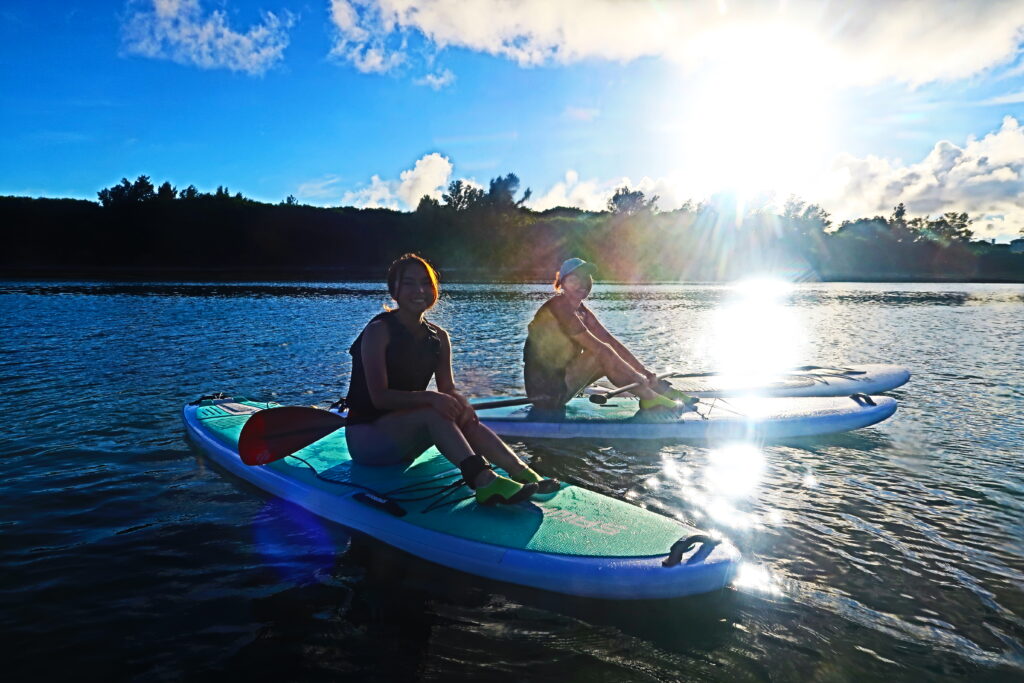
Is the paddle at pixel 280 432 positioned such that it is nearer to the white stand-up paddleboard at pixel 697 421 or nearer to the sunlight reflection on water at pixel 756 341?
the white stand-up paddleboard at pixel 697 421

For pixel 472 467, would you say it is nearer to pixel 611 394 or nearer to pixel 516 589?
pixel 516 589

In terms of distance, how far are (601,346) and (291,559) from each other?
464 centimetres

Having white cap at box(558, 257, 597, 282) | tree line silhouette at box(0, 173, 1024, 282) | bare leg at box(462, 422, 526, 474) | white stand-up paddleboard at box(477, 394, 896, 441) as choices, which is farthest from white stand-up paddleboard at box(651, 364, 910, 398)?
tree line silhouette at box(0, 173, 1024, 282)

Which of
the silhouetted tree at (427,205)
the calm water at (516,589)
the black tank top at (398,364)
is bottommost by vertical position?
the calm water at (516,589)

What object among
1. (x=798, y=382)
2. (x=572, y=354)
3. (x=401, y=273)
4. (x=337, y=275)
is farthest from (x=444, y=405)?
(x=337, y=275)

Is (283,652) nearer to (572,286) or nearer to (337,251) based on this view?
(572,286)

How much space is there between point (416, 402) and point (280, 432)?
4.86ft

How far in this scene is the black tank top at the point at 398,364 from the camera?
5232 millimetres

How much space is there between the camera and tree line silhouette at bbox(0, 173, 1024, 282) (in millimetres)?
96688

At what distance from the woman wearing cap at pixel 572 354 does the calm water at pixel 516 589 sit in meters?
0.74

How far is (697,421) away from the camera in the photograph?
334 inches

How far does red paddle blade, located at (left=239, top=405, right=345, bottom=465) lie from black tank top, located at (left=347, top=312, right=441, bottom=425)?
37cm

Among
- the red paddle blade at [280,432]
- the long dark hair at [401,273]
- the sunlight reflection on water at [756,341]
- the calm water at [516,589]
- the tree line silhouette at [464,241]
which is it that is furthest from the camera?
the tree line silhouette at [464,241]

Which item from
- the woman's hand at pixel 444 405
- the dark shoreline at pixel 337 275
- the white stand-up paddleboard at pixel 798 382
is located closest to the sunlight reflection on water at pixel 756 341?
the white stand-up paddleboard at pixel 798 382
